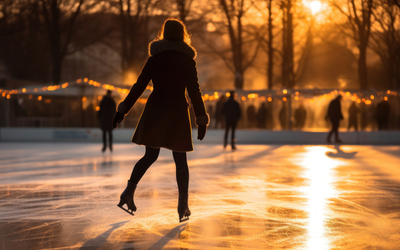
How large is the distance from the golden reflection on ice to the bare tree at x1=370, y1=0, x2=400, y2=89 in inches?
682

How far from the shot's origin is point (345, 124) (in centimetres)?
2330

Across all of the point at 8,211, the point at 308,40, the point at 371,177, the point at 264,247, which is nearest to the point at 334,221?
the point at 264,247

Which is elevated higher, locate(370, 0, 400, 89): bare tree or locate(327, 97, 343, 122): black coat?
locate(370, 0, 400, 89): bare tree

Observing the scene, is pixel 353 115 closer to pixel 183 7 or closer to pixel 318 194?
pixel 183 7

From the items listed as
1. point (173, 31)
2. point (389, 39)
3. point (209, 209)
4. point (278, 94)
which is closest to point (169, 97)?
point (173, 31)

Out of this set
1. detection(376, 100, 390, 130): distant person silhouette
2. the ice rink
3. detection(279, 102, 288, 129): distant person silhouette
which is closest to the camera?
the ice rink

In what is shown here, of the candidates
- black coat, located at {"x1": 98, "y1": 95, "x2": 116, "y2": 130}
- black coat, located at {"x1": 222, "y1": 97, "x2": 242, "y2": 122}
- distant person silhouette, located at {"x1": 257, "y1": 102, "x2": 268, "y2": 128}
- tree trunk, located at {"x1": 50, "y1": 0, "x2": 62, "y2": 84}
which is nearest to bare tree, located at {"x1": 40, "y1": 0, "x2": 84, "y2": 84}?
tree trunk, located at {"x1": 50, "y1": 0, "x2": 62, "y2": 84}

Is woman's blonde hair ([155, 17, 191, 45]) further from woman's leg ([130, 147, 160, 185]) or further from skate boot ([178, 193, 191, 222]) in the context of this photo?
skate boot ([178, 193, 191, 222])

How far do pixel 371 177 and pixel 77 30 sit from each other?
88.3 ft

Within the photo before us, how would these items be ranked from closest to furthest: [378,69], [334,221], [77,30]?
1. [334,221]
2. [77,30]
3. [378,69]

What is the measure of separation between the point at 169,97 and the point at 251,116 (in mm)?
18250

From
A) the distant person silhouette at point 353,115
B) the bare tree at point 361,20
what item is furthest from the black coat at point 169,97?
the bare tree at point 361,20

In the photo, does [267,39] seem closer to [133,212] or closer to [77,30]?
[77,30]

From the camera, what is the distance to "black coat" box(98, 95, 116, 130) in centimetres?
1416
